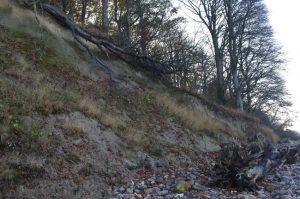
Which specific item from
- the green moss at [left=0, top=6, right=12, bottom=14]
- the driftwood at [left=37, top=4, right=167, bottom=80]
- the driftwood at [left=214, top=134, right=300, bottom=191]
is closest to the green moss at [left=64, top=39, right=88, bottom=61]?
the driftwood at [left=37, top=4, right=167, bottom=80]

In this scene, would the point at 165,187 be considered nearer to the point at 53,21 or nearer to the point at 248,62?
the point at 53,21

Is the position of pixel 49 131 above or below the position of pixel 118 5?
below

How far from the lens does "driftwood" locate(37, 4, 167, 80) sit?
637 inches

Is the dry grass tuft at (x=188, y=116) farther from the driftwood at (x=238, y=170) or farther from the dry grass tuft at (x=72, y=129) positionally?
the dry grass tuft at (x=72, y=129)

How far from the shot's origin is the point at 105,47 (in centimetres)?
1725

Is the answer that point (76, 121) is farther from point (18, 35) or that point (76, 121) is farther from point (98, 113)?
point (18, 35)

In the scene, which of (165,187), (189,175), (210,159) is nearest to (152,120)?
(210,159)

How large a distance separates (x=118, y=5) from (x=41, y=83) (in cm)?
1668

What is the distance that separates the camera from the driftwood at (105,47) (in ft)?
53.1

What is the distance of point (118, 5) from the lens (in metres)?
27.2

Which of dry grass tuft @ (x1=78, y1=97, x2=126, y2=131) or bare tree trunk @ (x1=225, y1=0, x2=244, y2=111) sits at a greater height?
bare tree trunk @ (x1=225, y1=0, x2=244, y2=111)

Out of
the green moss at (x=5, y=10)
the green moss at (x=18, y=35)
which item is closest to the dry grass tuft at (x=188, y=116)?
the green moss at (x=18, y=35)

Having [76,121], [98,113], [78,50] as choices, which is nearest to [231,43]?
[78,50]

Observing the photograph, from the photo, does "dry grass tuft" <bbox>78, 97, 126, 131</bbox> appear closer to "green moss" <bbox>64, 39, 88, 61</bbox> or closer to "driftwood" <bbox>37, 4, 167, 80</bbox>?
"driftwood" <bbox>37, 4, 167, 80</bbox>
